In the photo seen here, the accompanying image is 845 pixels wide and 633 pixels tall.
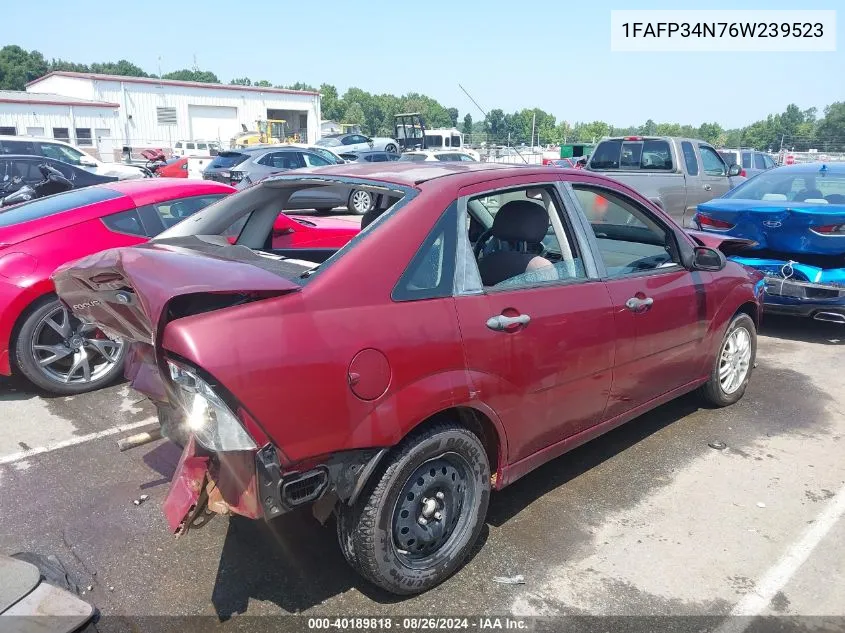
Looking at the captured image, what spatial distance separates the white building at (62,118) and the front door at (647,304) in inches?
1485

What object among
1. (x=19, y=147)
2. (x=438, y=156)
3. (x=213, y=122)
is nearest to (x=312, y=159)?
(x=438, y=156)

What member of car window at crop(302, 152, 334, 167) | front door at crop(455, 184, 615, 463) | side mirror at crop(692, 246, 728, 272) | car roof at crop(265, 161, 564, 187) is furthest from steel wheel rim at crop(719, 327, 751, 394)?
car window at crop(302, 152, 334, 167)

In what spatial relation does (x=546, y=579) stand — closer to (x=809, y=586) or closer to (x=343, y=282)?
(x=809, y=586)

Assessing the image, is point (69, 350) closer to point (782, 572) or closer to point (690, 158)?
point (782, 572)

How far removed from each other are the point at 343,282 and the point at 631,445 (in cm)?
259

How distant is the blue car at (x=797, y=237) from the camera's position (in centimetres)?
611

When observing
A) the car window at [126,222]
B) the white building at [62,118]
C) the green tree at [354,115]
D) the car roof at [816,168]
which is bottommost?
the car window at [126,222]

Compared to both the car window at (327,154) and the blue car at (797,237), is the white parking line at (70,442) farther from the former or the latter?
the car window at (327,154)

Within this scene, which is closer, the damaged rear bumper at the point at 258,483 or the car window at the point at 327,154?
the damaged rear bumper at the point at 258,483

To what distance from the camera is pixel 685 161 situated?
35.7ft

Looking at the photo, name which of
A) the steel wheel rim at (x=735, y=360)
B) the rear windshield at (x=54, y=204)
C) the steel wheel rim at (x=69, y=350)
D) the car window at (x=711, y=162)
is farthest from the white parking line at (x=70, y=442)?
the car window at (x=711, y=162)

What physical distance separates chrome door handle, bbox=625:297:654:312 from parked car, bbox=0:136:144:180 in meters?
14.4

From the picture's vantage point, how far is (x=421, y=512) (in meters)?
2.79

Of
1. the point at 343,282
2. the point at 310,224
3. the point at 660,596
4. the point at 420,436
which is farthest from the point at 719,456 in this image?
the point at 310,224
